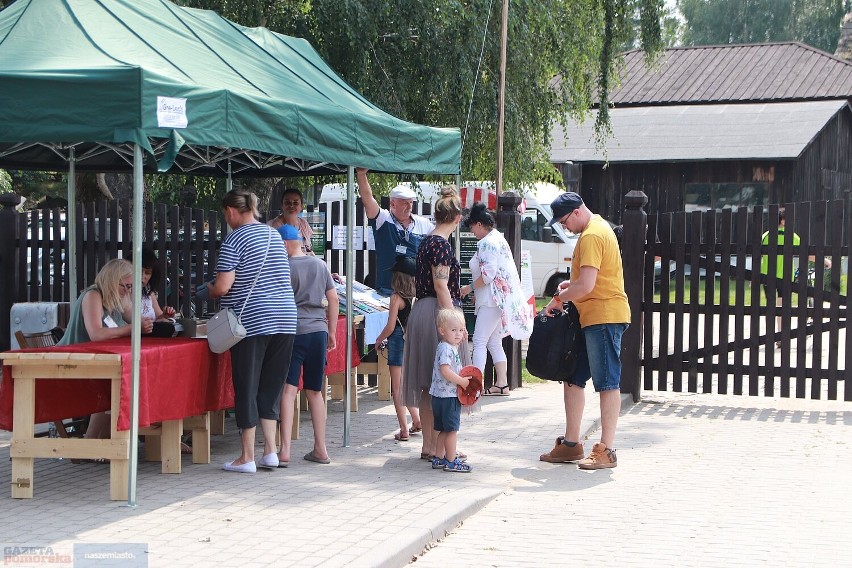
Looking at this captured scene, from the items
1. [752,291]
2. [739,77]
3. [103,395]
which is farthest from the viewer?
[739,77]

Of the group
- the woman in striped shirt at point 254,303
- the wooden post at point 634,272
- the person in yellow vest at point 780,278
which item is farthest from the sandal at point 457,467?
the person in yellow vest at point 780,278

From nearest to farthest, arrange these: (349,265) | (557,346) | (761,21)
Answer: (557,346)
(349,265)
(761,21)

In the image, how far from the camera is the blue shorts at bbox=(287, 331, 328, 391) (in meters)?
7.73

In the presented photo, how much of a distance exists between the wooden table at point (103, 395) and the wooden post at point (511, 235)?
4.85 meters

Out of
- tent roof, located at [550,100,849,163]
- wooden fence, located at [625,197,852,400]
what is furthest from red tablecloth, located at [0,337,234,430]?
tent roof, located at [550,100,849,163]

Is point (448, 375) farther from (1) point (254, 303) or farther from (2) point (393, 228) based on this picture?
(2) point (393, 228)

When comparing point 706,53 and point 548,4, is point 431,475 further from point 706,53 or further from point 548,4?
point 706,53

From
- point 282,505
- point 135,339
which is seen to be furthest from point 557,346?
point 135,339

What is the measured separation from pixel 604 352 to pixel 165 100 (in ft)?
11.7

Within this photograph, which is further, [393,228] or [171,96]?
[393,228]

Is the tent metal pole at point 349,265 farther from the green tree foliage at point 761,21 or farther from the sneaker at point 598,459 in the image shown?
the green tree foliage at point 761,21

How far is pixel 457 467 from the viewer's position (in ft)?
25.2

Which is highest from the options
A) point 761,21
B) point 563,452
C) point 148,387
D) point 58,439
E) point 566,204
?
point 761,21

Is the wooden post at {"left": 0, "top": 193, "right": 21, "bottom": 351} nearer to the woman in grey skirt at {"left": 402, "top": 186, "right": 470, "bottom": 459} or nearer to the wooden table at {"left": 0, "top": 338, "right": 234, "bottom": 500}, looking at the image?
the wooden table at {"left": 0, "top": 338, "right": 234, "bottom": 500}
